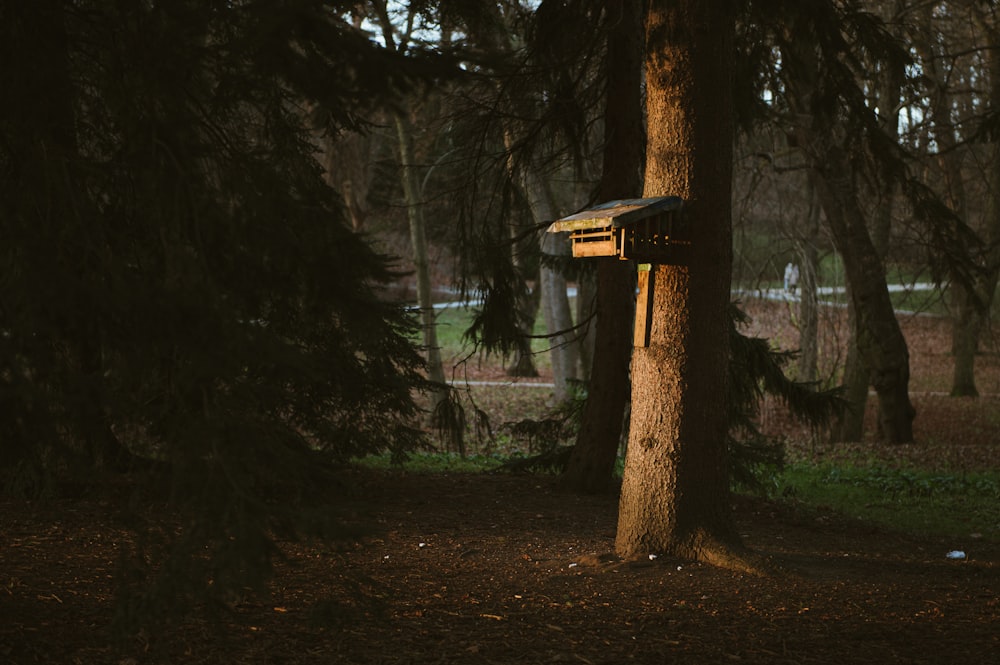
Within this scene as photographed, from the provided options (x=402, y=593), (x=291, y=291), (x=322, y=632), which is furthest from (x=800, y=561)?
(x=291, y=291)

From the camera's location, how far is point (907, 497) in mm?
11812

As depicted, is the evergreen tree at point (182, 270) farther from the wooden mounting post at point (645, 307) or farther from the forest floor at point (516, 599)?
the wooden mounting post at point (645, 307)

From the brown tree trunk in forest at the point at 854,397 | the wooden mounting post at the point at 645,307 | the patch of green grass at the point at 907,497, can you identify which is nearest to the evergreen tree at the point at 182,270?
the wooden mounting post at the point at 645,307

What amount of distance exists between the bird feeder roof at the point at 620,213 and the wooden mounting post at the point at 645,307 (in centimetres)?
41

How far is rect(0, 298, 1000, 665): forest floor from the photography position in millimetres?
4707

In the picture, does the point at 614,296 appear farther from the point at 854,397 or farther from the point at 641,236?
the point at 854,397

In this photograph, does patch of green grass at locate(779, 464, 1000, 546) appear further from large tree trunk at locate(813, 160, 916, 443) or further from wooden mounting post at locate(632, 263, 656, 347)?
wooden mounting post at locate(632, 263, 656, 347)

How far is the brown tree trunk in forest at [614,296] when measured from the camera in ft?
28.6

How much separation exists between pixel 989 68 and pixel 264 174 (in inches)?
567

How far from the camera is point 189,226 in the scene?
4.02 metres

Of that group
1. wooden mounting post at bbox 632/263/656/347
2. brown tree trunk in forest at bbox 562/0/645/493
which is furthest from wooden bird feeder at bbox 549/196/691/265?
brown tree trunk in forest at bbox 562/0/645/493

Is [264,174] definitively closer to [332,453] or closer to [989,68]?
[332,453]

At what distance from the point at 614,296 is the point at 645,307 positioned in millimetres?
2613

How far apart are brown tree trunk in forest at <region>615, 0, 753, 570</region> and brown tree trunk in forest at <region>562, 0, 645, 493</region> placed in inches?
79.8
